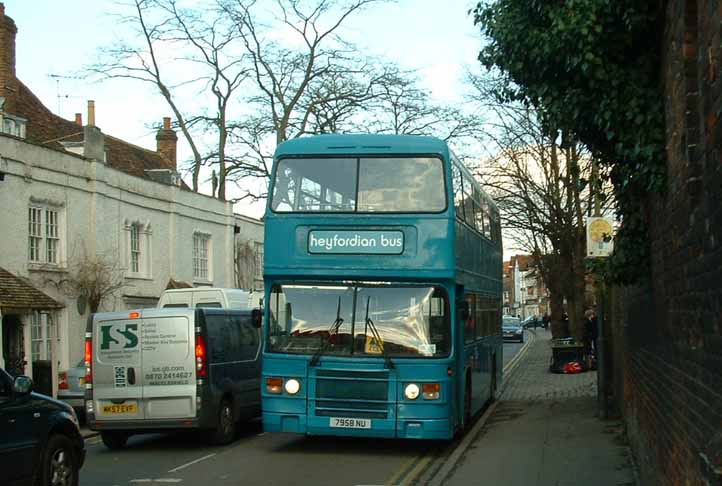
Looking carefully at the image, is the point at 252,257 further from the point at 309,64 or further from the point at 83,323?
the point at 83,323

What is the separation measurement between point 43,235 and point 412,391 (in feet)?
51.7

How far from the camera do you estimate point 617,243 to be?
10.4 metres

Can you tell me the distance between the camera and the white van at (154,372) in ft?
47.0

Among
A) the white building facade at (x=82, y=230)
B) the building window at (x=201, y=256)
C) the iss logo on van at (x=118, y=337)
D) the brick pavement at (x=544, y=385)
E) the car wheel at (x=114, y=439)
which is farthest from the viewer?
the building window at (x=201, y=256)

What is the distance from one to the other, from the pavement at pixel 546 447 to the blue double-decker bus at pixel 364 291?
95 centimetres

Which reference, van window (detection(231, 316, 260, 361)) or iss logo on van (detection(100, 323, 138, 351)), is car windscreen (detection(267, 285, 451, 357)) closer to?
iss logo on van (detection(100, 323, 138, 351))

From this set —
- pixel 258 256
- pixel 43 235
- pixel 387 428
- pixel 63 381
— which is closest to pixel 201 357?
pixel 387 428

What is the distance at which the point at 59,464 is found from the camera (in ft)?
32.5

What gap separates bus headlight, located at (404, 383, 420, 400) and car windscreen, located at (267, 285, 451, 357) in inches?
16.5

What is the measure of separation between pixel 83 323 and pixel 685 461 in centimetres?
2340

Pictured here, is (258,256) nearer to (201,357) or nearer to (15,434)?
(201,357)

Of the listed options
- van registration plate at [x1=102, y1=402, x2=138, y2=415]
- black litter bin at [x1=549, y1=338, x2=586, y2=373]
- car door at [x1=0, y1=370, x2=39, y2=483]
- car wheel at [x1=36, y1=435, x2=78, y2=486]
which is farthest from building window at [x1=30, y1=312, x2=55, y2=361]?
car door at [x1=0, y1=370, x2=39, y2=483]

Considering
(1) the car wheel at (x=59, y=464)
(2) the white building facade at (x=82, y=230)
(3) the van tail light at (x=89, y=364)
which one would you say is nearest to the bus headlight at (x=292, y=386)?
(3) the van tail light at (x=89, y=364)

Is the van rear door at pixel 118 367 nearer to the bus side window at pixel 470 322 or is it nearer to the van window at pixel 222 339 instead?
the van window at pixel 222 339
